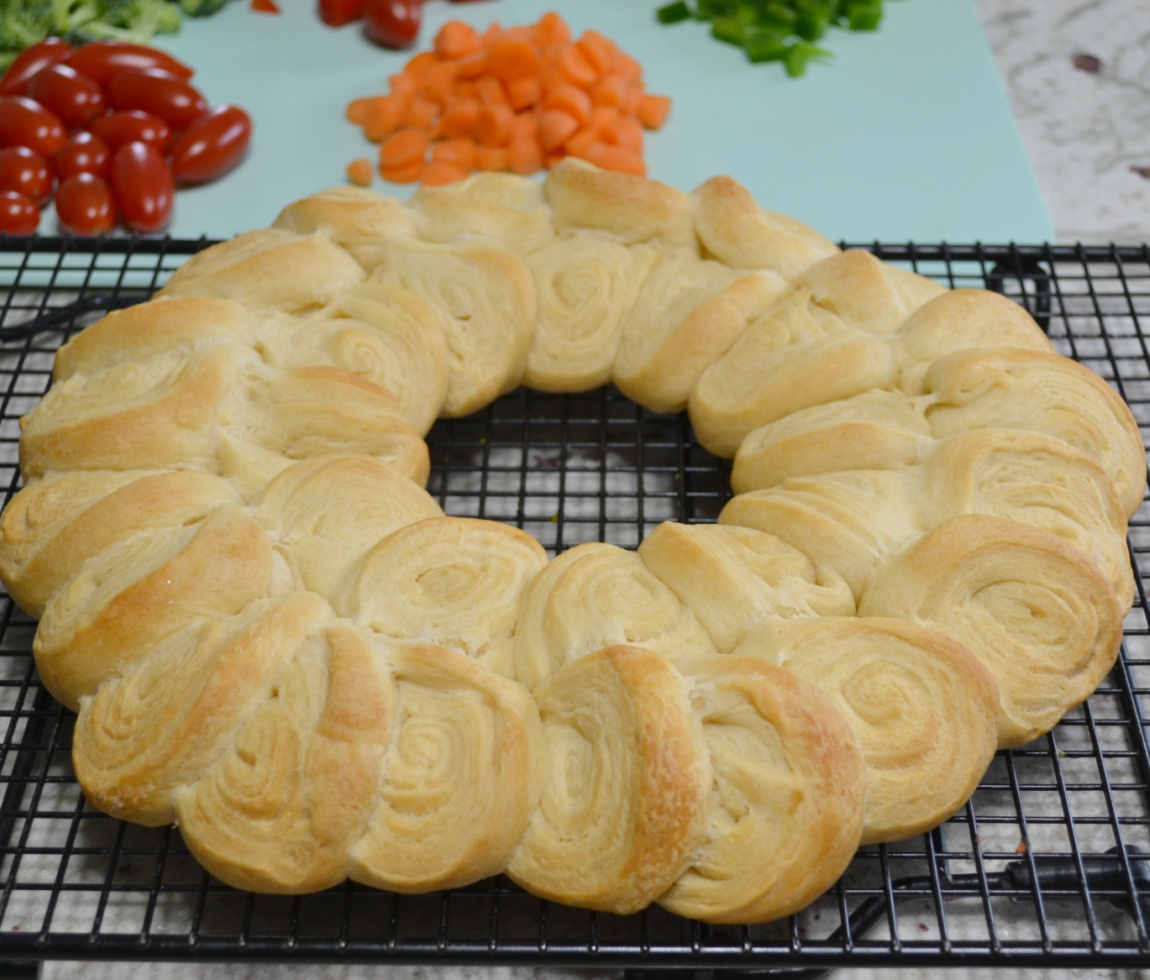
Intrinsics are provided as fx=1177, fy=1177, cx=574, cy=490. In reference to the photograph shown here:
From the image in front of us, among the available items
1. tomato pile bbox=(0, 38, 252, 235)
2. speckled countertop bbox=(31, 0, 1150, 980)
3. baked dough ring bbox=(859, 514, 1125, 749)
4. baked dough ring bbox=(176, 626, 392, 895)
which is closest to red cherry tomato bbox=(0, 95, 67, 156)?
tomato pile bbox=(0, 38, 252, 235)

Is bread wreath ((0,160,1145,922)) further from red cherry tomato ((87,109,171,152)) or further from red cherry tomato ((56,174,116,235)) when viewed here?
red cherry tomato ((87,109,171,152))

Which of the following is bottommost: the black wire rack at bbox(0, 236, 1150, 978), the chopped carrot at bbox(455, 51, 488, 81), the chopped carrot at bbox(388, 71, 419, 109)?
the black wire rack at bbox(0, 236, 1150, 978)

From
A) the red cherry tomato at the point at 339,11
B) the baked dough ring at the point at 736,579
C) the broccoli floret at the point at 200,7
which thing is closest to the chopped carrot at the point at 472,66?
the red cherry tomato at the point at 339,11

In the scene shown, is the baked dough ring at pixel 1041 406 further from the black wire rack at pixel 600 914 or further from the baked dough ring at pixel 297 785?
the baked dough ring at pixel 297 785

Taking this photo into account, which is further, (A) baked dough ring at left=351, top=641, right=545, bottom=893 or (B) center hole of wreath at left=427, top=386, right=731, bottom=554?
(B) center hole of wreath at left=427, top=386, right=731, bottom=554

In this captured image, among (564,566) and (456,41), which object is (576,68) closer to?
(456,41)

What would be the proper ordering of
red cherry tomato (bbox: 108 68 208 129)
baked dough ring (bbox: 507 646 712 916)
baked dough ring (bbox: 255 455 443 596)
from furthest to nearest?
red cherry tomato (bbox: 108 68 208 129) < baked dough ring (bbox: 255 455 443 596) < baked dough ring (bbox: 507 646 712 916)
